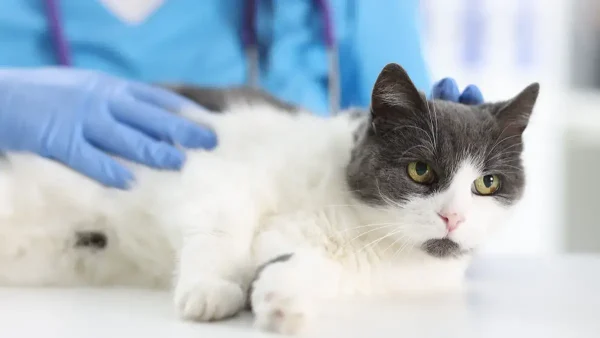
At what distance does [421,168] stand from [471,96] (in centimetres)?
33

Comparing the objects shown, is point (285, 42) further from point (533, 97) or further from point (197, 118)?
point (533, 97)

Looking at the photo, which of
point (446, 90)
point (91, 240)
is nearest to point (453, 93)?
point (446, 90)

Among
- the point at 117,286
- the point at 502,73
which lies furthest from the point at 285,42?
the point at 502,73

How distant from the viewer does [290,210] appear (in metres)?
1.04

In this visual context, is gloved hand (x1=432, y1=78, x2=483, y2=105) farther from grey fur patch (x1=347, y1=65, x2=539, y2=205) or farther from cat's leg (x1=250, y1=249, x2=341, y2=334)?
cat's leg (x1=250, y1=249, x2=341, y2=334)

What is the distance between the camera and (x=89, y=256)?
1.15m

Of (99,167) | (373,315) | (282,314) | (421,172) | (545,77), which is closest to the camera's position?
(282,314)

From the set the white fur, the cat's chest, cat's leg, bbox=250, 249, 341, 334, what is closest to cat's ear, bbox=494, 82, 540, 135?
the white fur

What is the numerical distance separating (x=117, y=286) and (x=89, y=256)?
0.30 feet

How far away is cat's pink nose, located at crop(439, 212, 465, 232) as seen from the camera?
918 millimetres

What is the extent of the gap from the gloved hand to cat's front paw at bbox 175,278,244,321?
0.60 meters

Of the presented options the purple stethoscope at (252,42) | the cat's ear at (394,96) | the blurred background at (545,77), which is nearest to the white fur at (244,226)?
the cat's ear at (394,96)

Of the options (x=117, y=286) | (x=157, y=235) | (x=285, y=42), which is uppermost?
(x=285, y=42)

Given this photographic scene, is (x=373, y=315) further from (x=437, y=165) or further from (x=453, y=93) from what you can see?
(x=453, y=93)
